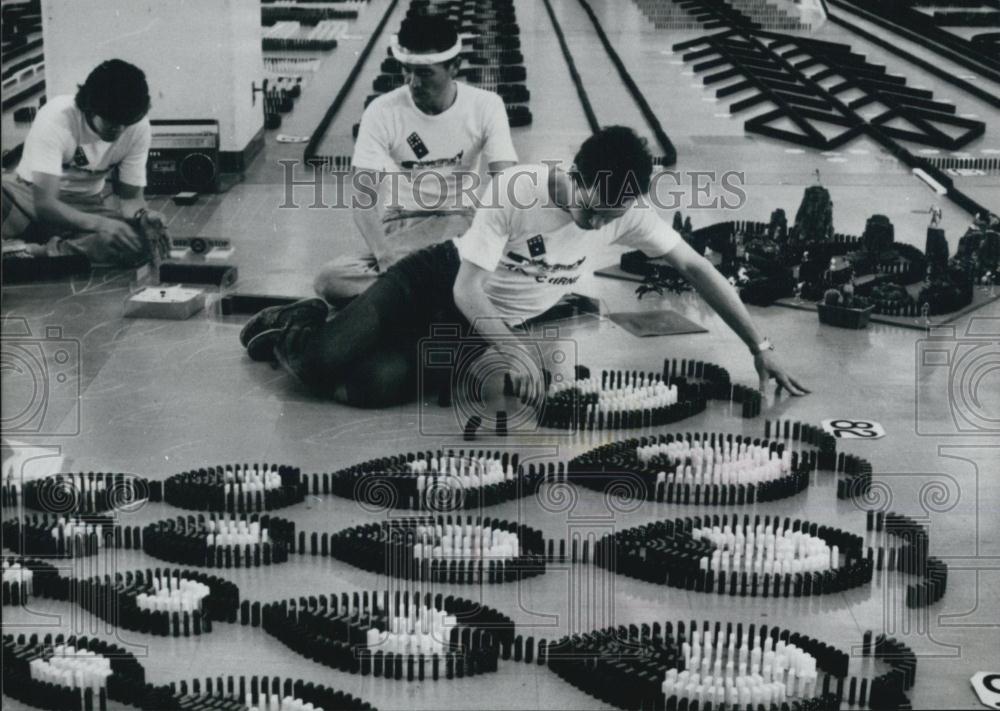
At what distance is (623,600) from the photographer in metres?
4.97

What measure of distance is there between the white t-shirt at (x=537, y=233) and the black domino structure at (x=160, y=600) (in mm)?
1787

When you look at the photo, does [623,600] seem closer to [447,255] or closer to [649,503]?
[649,503]

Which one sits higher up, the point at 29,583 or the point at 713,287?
the point at 713,287

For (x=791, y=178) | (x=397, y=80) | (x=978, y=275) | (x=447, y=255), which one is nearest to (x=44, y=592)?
(x=447, y=255)

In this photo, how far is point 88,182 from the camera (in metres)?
7.89

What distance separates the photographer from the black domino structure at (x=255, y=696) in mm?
4148

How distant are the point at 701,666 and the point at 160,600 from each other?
4.64 ft

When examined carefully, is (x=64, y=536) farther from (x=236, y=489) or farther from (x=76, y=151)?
(x=76, y=151)

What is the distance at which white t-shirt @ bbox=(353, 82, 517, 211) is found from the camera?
7160 millimetres

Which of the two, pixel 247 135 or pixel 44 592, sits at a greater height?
Answer: pixel 247 135

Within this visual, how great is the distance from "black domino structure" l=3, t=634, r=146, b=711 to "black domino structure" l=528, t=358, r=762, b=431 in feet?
7.57

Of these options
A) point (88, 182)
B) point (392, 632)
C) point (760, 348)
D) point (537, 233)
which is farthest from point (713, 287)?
point (88, 182)

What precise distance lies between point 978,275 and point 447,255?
122 inches

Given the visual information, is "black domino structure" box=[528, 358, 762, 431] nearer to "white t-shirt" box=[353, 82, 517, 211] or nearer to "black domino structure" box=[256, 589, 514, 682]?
"white t-shirt" box=[353, 82, 517, 211]
